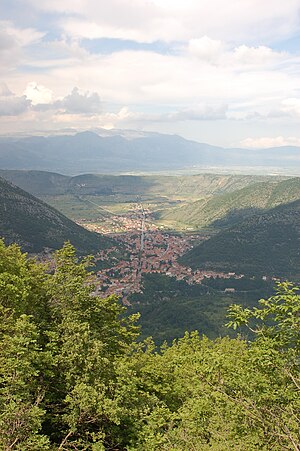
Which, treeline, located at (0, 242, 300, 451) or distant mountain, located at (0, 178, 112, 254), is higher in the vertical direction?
treeline, located at (0, 242, 300, 451)

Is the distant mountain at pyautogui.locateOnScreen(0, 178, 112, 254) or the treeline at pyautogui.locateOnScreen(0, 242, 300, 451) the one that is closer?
the treeline at pyautogui.locateOnScreen(0, 242, 300, 451)

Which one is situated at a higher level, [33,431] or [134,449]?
[33,431]

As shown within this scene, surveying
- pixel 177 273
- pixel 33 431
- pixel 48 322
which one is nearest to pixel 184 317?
pixel 177 273

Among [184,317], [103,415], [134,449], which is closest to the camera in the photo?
[134,449]

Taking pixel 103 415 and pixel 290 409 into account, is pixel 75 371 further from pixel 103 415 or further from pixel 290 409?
pixel 290 409

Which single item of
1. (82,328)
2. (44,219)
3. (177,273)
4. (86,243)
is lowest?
(177,273)
